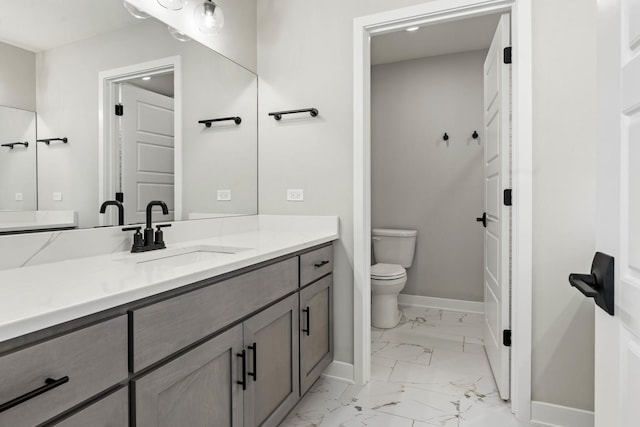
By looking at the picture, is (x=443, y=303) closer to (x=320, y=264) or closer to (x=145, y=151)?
(x=320, y=264)

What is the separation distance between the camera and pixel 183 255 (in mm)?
1647

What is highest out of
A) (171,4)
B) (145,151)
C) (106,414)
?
(171,4)

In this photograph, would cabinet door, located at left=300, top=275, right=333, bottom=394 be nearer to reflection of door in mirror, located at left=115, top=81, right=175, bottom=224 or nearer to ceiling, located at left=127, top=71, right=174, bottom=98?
reflection of door in mirror, located at left=115, top=81, right=175, bottom=224

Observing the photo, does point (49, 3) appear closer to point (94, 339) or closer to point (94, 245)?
point (94, 245)

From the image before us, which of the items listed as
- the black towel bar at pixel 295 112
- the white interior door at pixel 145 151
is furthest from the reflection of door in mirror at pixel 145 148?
the black towel bar at pixel 295 112

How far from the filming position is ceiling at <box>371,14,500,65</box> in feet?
9.46

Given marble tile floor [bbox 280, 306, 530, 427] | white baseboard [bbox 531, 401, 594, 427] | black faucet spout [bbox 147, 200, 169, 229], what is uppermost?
black faucet spout [bbox 147, 200, 169, 229]

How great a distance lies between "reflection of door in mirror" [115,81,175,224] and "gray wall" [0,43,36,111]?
33 cm

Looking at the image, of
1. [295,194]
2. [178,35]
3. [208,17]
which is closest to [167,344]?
[295,194]

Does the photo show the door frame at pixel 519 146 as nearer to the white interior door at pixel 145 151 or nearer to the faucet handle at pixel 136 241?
the white interior door at pixel 145 151

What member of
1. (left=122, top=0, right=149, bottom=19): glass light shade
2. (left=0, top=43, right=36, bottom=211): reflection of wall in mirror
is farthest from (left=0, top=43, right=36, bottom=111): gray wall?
(left=122, top=0, right=149, bottom=19): glass light shade

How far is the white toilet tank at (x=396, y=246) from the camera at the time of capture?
3482 mm

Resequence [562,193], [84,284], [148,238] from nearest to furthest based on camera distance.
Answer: [84,284]
[148,238]
[562,193]

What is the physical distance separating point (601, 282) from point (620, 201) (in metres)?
0.16
